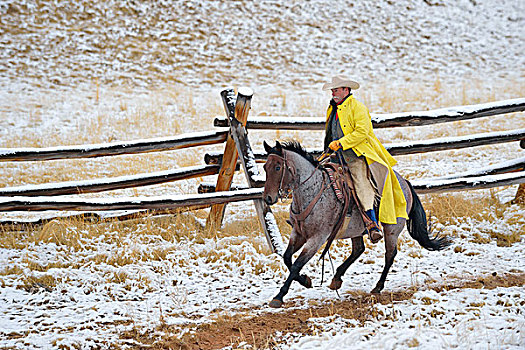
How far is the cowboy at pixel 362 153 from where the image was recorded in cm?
449

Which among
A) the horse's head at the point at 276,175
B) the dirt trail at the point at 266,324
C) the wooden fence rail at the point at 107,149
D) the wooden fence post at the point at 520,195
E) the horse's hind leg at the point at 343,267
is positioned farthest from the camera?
the wooden fence post at the point at 520,195

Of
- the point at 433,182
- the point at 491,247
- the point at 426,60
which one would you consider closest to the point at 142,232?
the point at 433,182

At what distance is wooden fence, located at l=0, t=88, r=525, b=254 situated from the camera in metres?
5.57

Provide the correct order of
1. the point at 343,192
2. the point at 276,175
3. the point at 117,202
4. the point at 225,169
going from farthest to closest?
the point at 225,169
the point at 117,202
the point at 343,192
the point at 276,175

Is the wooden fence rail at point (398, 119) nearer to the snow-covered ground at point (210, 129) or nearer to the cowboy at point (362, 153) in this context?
the snow-covered ground at point (210, 129)

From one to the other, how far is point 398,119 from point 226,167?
7.47 ft

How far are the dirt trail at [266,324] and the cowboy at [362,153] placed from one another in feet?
2.10

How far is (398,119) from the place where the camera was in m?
6.50

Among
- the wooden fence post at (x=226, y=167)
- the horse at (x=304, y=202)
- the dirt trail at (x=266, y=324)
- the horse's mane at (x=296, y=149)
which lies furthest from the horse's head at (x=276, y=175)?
the wooden fence post at (x=226, y=167)

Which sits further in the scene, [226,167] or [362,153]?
[226,167]

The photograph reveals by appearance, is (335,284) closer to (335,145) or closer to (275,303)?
(275,303)

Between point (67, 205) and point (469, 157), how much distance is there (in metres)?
7.04

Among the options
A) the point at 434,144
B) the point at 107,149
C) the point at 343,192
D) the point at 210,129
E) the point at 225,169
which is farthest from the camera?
the point at 210,129

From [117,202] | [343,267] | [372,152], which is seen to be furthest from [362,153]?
[117,202]
